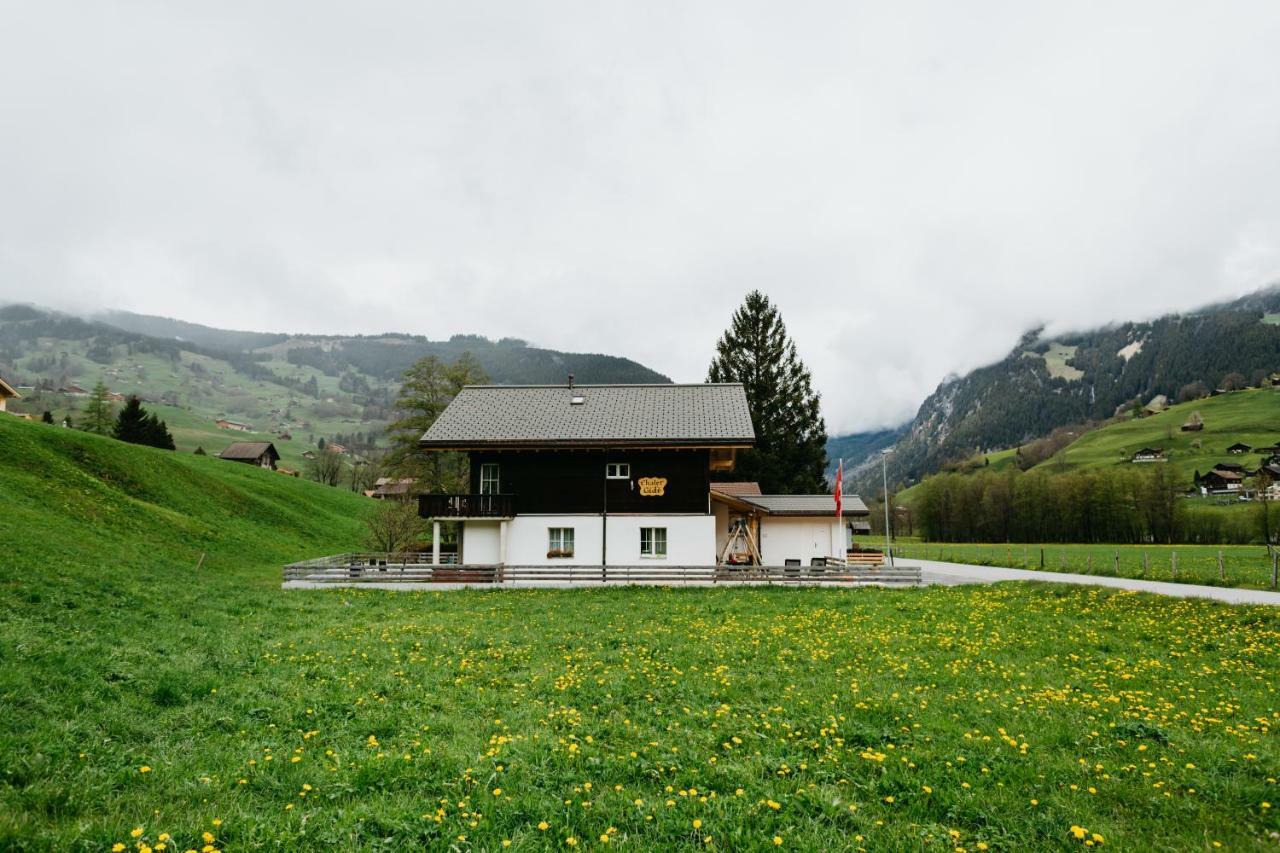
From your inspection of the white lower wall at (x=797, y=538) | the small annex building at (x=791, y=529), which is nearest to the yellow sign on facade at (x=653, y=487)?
the small annex building at (x=791, y=529)

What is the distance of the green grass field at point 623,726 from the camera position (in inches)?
212

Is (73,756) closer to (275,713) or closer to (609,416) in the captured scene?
(275,713)

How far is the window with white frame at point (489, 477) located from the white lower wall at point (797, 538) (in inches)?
557

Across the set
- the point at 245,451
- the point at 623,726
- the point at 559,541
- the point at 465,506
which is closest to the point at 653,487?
the point at 559,541

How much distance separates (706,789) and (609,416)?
2656cm

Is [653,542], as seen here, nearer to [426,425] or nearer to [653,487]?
[653,487]

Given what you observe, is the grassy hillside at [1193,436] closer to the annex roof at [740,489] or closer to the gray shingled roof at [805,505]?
the annex roof at [740,489]

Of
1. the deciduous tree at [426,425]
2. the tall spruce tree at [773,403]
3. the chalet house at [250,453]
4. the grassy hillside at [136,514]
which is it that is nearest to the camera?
the grassy hillside at [136,514]

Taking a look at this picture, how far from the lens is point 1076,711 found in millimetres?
8867

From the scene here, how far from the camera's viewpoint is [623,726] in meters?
8.16

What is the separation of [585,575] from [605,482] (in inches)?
179

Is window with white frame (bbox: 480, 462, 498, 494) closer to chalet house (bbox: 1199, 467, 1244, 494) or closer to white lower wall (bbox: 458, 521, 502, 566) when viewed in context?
white lower wall (bbox: 458, 521, 502, 566)

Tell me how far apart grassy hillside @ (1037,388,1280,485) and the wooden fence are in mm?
144298

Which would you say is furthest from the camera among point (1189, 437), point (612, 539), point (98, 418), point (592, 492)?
point (1189, 437)
